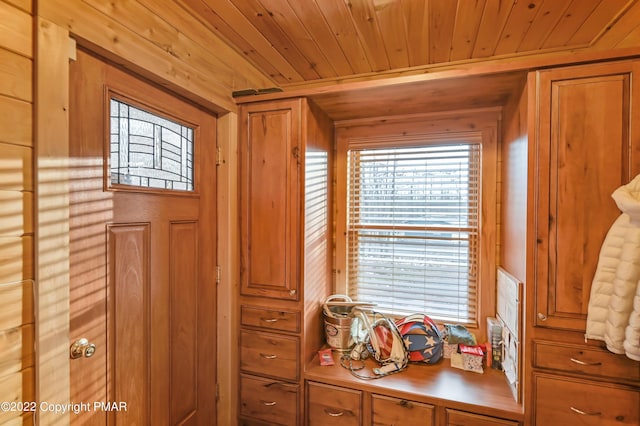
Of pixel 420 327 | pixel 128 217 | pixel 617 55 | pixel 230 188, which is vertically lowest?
pixel 420 327

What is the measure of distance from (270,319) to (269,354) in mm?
201

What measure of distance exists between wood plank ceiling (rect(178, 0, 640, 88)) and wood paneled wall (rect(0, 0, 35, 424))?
746 mm

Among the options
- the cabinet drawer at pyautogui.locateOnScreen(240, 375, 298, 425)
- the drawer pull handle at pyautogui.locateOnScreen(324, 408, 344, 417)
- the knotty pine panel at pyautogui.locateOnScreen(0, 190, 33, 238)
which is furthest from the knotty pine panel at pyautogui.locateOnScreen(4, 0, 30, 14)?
the drawer pull handle at pyautogui.locateOnScreen(324, 408, 344, 417)

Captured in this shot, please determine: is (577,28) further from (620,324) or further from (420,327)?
(420,327)

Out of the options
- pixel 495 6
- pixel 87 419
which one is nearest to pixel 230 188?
pixel 87 419

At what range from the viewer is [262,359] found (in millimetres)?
1765

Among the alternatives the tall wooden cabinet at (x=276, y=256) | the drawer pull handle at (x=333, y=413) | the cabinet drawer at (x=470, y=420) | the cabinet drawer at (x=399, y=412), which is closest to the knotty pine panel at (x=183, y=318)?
the tall wooden cabinet at (x=276, y=256)

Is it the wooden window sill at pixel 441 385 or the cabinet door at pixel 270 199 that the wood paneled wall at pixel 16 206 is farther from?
the wooden window sill at pixel 441 385

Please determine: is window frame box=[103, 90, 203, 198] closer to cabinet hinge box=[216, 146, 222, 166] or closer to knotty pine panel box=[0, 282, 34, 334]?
cabinet hinge box=[216, 146, 222, 166]

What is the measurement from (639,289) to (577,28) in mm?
1326

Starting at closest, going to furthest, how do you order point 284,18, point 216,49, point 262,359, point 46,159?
1. point 46,159
2. point 284,18
3. point 216,49
4. point 262,359

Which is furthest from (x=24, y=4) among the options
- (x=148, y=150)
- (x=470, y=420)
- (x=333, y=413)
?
(x=470, y=420)

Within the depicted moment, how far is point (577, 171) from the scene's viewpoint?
130 centimetres

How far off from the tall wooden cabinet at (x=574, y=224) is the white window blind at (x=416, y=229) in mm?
590
